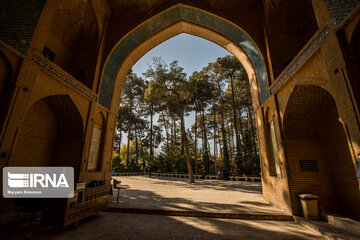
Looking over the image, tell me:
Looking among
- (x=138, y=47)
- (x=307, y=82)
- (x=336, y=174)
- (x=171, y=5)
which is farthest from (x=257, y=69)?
(x=138, y=47)

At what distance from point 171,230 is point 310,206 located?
4106mm

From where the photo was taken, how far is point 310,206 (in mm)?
4789

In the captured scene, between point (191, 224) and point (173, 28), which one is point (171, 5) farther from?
point (191, 224)

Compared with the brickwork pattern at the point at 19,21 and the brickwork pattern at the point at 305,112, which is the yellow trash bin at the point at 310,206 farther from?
the brickwork pattern at the point at 19,21

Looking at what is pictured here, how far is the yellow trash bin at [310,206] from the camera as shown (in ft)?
15.5

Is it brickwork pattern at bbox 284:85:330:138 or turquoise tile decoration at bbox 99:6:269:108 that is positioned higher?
turquoise tile decoration at bbox 99:6:269:108

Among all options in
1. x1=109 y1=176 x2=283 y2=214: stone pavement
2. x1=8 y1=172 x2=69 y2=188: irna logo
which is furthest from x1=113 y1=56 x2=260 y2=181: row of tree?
x1=8 y1=172 x2=69 y2=188: irna logo

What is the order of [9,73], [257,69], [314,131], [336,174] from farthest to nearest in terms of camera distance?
[257,69] < [314,131] < [336,174] < [9,73]

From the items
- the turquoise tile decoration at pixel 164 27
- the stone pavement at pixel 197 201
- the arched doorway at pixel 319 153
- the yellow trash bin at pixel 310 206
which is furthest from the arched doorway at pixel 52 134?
the arched doorway at pixel 319 153

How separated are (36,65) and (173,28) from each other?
7701 millimetres

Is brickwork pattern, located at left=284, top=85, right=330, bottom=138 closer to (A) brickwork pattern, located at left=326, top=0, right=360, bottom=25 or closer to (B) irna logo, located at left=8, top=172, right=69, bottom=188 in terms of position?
(A) brickwork pattern, located at left=326, top=0, right=360, bottom=25

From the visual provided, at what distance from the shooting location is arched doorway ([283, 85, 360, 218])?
16.6 feet

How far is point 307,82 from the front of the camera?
4598 mm

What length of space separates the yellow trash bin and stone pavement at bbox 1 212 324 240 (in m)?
0.51
